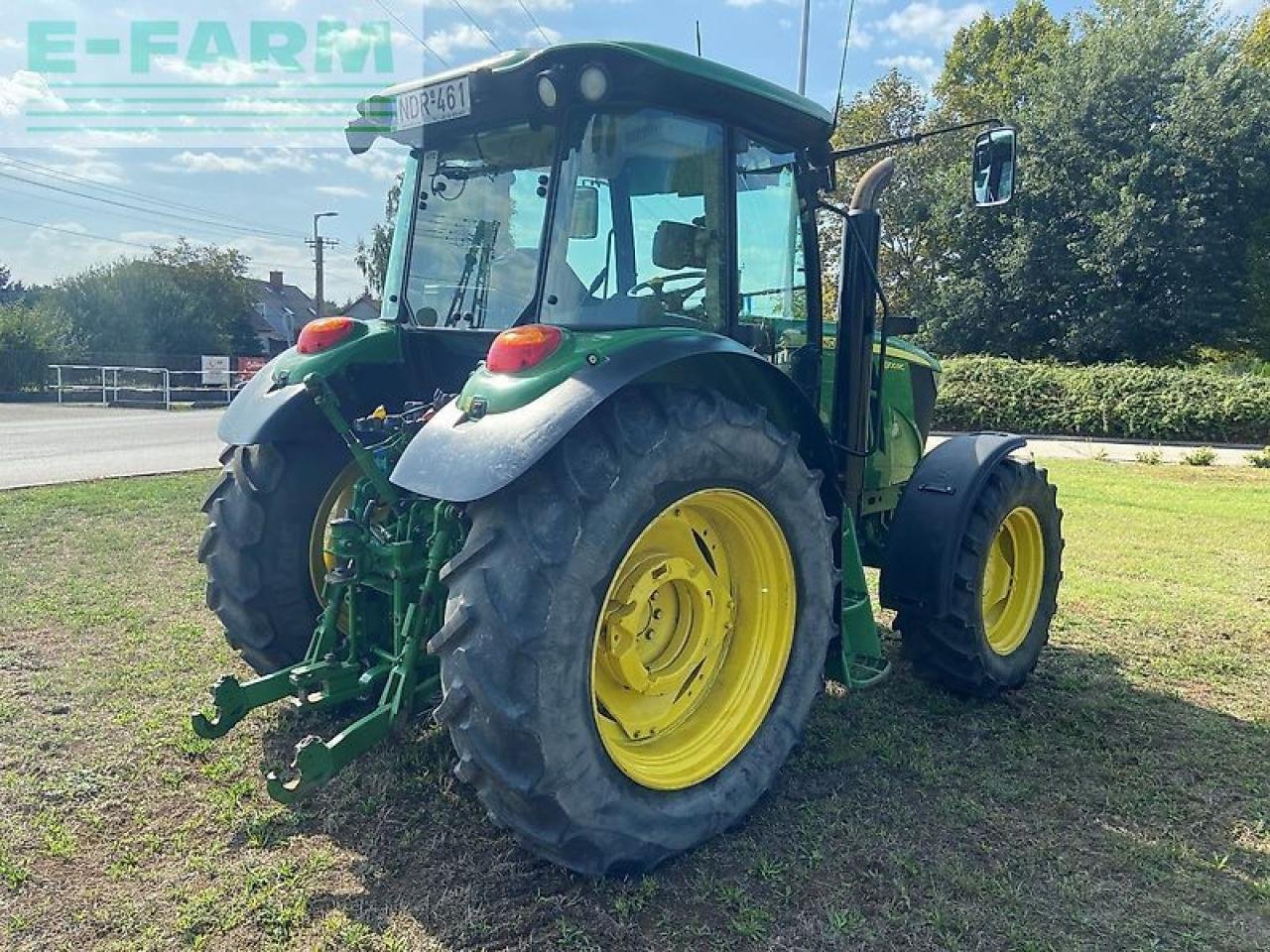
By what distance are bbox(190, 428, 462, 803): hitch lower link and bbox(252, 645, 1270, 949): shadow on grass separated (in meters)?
0.38

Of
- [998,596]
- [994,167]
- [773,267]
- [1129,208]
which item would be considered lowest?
[998,596]

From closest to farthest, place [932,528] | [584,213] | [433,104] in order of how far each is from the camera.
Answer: [584,213]
[433,104]
[932,528]

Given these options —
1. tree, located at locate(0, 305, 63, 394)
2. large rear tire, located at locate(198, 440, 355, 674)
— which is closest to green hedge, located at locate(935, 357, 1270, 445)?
large rear tire, located at locate(198, 440, 355, 674)

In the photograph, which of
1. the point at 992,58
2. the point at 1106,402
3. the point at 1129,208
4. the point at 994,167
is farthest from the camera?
the point at 992,58

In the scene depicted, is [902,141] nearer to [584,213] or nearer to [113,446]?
[584,213]

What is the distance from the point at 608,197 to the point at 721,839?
2.08 meters

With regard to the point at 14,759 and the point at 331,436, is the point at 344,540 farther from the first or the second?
the point at 14,759

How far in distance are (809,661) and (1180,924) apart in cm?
122

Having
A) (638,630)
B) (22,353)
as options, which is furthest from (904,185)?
(638,630)

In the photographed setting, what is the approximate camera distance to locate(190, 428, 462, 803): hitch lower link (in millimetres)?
2701

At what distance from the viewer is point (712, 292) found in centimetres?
324

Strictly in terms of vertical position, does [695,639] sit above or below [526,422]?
below

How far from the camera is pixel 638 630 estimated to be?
2793 millimetres

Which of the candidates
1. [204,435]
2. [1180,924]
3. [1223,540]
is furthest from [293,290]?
[1180,924]
